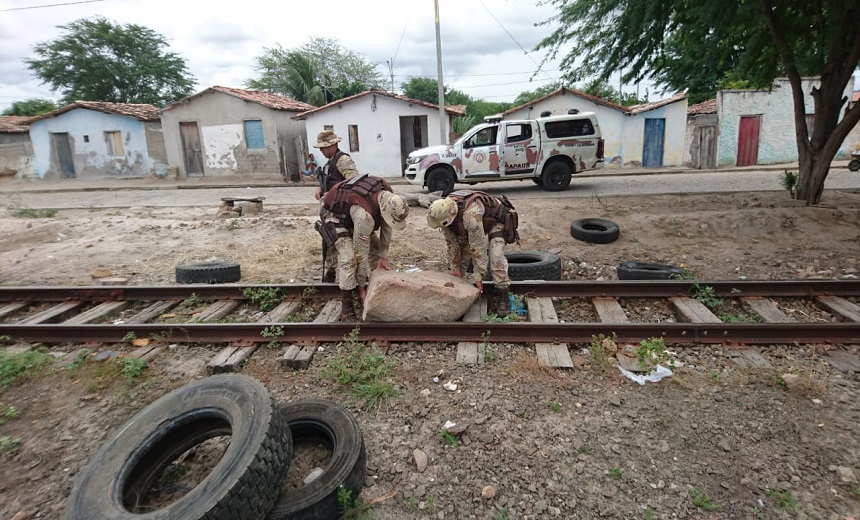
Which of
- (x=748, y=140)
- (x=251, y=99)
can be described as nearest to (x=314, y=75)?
(x=251, y=99)

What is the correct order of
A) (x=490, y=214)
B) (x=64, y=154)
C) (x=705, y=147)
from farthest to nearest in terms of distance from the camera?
(x=64, y=154) → (x=705, y=147) → (x=490, y=214)

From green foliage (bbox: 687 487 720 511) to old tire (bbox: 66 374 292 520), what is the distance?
2.15 m

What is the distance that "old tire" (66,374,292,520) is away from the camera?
2.20 meters

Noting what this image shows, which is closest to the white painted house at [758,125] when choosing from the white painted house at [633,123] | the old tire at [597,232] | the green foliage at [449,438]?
the white painted house at [633,123]

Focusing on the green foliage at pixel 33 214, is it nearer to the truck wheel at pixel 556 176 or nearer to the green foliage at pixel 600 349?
the truck wheel at pixel 556 176

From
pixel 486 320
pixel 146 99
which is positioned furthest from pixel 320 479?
pixel 146 99

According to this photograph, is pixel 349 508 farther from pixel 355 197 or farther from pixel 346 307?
pixel 355 197

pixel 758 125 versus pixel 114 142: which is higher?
pixel 114 142

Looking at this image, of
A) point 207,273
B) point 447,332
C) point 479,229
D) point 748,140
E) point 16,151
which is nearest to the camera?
point 447,332

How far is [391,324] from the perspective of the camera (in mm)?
4363

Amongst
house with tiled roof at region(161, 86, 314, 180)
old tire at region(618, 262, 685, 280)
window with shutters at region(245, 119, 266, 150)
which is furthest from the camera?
window with shutters at region(245, 119, 266, 150)

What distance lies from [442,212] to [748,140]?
2205cm

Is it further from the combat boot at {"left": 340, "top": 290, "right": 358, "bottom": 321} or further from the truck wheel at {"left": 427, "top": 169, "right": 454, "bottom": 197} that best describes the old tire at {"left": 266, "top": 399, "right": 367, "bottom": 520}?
the truck wheel at {"left": 427, "top": 169, "right": 454, "bottom": 197}

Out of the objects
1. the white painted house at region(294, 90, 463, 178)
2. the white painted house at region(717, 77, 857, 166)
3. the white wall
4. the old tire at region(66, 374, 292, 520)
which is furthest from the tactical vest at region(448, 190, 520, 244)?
the white painted house at region(717, 77, 857, 166)
